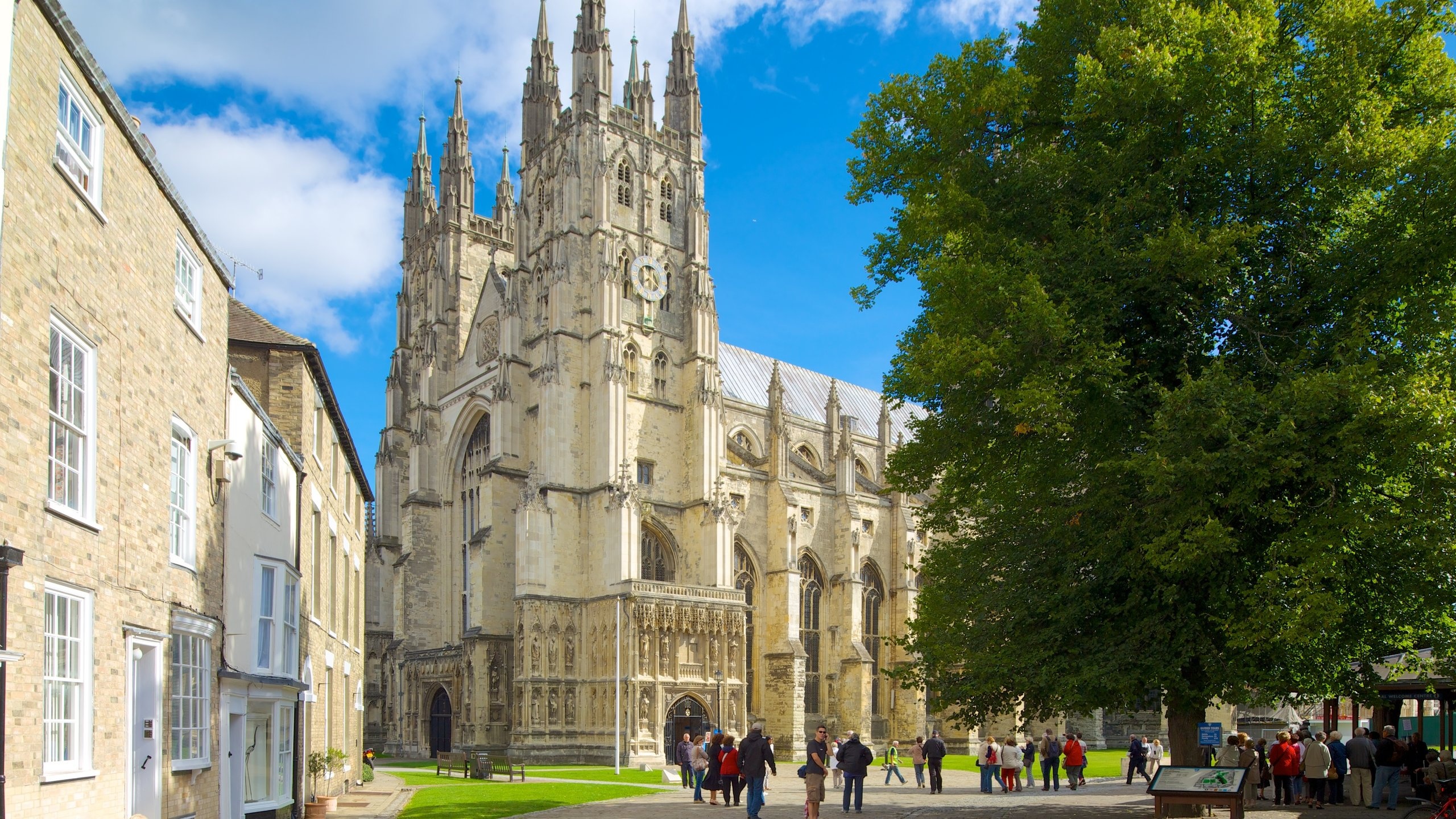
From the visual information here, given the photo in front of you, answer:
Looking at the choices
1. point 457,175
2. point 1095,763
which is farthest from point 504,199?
point 1095,763

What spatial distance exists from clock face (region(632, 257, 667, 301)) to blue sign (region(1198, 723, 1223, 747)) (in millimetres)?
33333

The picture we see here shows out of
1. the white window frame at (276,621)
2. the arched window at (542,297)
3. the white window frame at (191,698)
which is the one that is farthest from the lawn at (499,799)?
the arched window at (542,297)

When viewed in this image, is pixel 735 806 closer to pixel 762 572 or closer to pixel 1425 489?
pixel 1425 489

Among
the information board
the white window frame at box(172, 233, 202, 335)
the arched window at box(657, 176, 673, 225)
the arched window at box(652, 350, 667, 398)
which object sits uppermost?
the arched window at box(657, 176, 673, 225)

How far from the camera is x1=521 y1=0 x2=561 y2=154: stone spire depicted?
51.1 meters

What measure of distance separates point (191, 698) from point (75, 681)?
120 inches

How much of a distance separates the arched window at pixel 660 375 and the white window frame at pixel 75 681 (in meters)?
38.3

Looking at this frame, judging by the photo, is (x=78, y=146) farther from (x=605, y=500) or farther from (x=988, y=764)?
(x=605, y=500)

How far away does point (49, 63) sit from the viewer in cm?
863

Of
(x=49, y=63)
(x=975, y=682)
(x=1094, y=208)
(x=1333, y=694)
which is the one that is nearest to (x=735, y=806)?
(x=975, y=682)

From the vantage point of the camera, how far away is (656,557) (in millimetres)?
46719

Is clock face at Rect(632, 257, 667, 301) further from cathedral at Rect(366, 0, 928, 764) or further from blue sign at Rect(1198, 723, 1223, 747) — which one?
blue sign at Rect(1198, 723, 1223, 747)

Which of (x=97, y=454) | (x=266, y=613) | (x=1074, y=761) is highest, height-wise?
(x=97, y=454)

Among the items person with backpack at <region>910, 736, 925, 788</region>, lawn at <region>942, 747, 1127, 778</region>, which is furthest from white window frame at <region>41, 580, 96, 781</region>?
lawn at <region>942, 747, 1127, 778</region>
